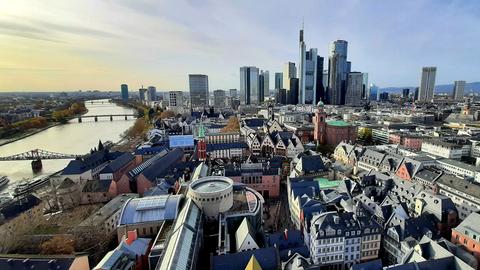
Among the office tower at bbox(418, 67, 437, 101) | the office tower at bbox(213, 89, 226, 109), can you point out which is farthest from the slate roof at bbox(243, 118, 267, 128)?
the office tower at bbox(418, 67, 437, 101)

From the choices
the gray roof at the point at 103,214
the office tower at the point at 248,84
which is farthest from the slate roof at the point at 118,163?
the office tower at the point at 248,84

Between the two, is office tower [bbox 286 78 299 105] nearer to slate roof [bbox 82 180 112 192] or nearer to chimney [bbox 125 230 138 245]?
slate roof [bbox 82 180 112 192]

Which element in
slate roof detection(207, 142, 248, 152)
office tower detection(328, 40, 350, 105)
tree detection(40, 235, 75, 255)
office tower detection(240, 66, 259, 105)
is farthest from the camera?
office tower detection(240, 66, 259, 105)

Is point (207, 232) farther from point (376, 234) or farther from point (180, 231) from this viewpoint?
point (376, 234)

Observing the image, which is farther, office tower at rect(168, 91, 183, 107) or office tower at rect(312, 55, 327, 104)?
office tower at rect(312, 55, 327, 104)

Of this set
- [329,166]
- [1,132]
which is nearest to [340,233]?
[329,166]

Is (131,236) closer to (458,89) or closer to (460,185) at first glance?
(460,185)
